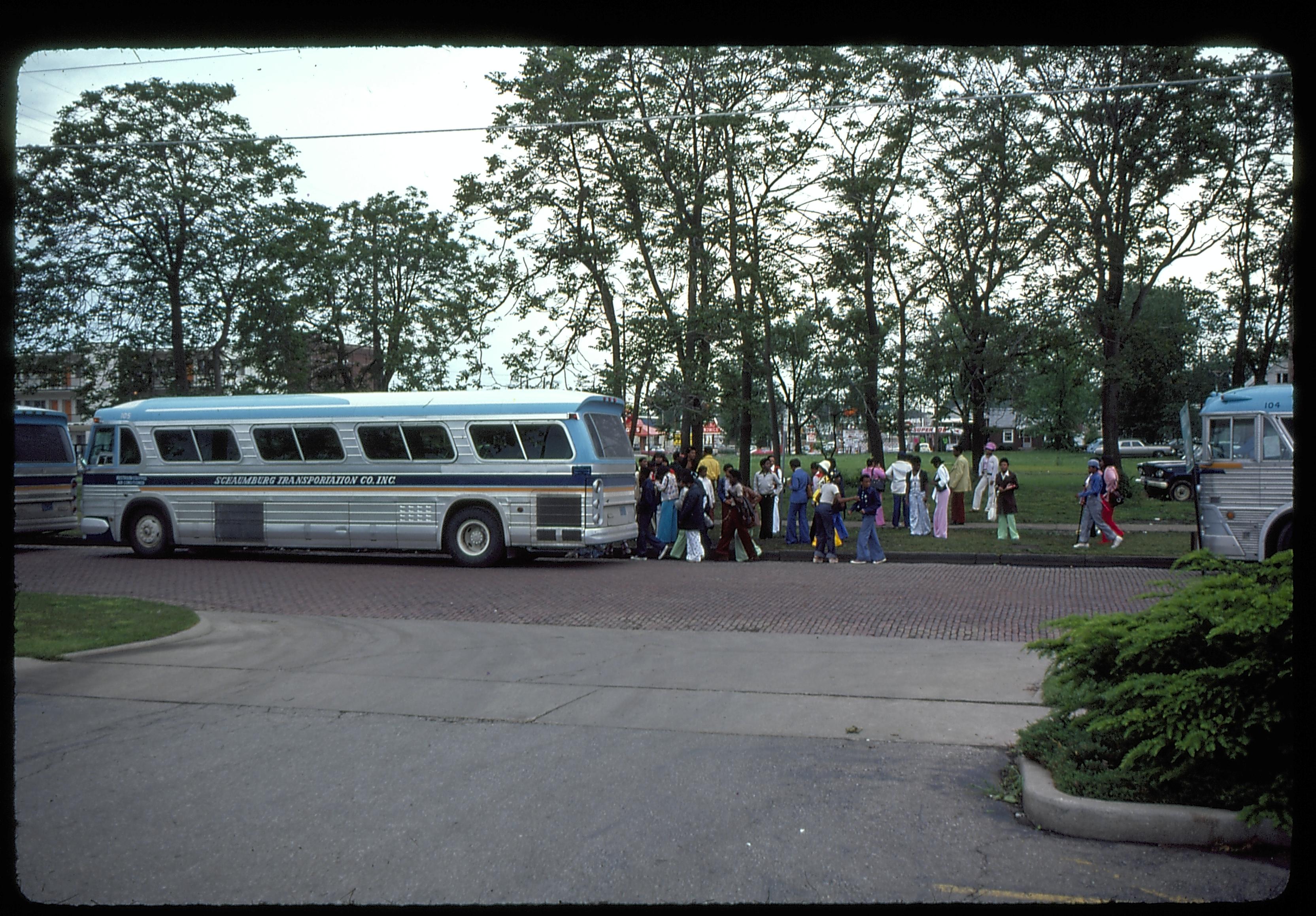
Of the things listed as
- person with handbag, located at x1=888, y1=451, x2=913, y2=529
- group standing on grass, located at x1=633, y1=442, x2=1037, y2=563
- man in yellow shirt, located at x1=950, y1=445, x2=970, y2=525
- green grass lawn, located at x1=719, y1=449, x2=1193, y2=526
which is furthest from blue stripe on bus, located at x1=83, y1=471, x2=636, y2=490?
man in yellow shirt, located at x1=950, y1=445, x2=970, y2=525

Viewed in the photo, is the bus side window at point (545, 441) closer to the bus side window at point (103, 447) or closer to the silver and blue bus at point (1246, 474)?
the bus side window at point (103, 447)

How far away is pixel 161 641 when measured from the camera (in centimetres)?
989

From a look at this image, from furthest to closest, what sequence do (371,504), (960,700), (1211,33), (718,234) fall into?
(718,234) < (371,504) < (960,700) < (1211,33)

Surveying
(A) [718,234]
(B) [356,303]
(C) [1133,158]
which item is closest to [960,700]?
(A) [718,234]

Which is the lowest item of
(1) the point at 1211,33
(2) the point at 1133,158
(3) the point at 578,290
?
(1) the point at 1211,33

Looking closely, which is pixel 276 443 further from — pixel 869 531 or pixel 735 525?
pixel 869 531

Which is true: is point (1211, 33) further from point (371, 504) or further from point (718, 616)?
point (371, 504)

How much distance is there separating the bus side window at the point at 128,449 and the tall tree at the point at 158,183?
11085mm

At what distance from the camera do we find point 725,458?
3115 inches

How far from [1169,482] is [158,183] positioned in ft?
99.7

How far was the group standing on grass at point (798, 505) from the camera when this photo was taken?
1814 cm

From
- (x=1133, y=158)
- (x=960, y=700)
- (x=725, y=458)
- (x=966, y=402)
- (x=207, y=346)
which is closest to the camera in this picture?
(x=960, y=700)

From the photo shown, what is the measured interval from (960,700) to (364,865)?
4.56m

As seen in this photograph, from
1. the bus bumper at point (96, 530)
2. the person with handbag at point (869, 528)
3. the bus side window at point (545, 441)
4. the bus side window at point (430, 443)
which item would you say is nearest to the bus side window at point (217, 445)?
the bus bumper at point (96, 530)
